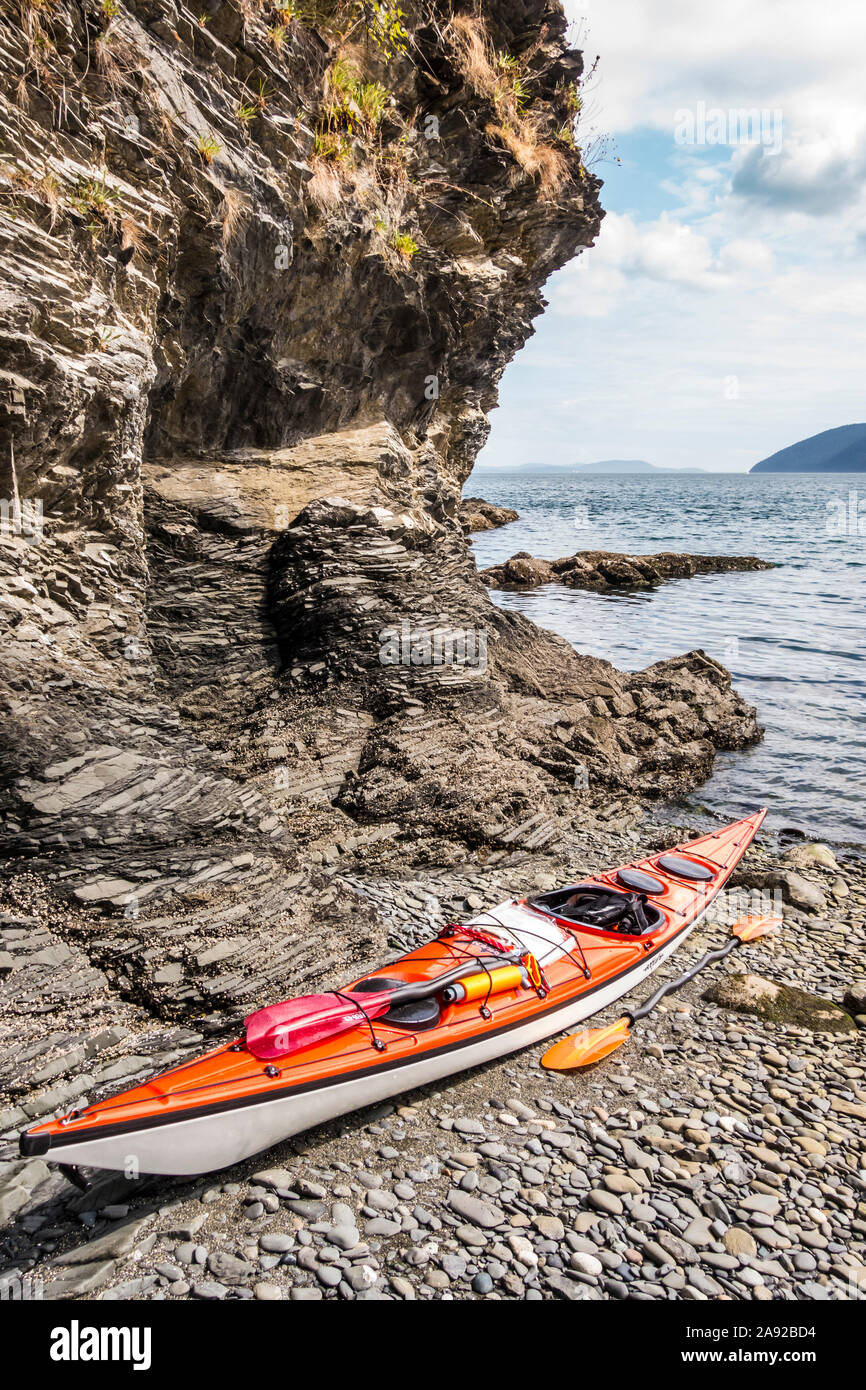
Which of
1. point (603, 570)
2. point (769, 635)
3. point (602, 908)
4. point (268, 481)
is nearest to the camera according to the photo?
point (602, 908)

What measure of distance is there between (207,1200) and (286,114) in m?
13.1

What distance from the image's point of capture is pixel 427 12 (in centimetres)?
1347

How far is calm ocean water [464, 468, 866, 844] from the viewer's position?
50.1 ft

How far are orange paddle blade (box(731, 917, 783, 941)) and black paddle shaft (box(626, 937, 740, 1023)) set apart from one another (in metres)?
0.16

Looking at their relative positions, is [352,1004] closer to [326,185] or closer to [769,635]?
[326,185]

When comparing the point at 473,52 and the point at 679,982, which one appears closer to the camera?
the point at 679,982

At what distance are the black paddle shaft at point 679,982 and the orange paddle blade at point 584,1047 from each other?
0.35m

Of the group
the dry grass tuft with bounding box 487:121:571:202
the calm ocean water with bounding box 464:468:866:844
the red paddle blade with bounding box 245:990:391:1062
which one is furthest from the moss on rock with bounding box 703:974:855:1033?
the dry grass tuft with bounding box 487:121:571:202

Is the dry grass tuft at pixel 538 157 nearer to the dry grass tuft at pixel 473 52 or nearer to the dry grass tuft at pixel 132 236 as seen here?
the dry grass tuft at pixel 473 52

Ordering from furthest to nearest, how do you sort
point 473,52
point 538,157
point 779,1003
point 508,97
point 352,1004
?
point 538,157 < point 508,97 < point 473,52 < point 779,1003 < point 352,1004

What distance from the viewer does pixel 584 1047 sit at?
768 centimetres

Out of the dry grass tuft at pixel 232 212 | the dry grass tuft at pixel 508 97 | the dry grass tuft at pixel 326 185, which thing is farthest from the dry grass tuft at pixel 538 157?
the dry grass tuft at pixel 232 212

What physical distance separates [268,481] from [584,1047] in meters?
9.44

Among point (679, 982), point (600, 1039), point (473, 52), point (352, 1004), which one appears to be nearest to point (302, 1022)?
point (352, 1004)
